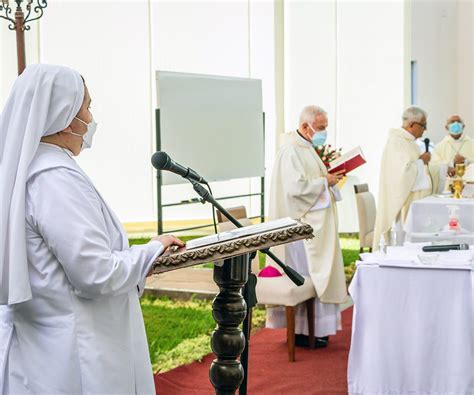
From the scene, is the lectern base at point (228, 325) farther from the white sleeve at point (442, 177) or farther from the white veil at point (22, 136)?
the white sleeve at point (442, 177)

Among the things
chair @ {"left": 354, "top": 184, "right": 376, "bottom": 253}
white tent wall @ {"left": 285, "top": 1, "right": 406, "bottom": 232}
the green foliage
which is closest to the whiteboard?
the green foliage

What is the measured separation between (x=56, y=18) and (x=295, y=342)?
24.6 ft

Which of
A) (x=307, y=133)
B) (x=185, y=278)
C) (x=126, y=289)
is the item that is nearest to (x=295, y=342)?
(x=307, y=133)

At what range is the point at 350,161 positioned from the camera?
5715mm

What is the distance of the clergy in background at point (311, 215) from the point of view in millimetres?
5754

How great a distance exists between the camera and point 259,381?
4.92m

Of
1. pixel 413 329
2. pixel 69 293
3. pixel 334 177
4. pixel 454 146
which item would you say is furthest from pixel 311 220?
pixel 454 146

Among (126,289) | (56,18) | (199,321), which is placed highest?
(56,18)

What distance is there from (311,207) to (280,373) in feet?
4.18

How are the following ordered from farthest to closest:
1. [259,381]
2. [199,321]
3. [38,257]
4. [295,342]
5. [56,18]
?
[56,18] → [199,321] → [295,342] → [259,381] → [38,257]

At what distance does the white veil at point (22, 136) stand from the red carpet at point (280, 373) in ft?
8.76

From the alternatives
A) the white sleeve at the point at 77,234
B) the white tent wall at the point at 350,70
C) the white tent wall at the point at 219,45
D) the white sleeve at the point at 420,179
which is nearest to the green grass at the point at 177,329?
the white sleeve at the point at 420,179

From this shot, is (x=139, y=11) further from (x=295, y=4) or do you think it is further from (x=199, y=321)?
(x=199, y=321)

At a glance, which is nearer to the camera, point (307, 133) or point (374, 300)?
point (374, 300)
